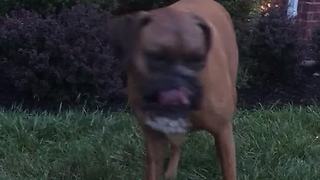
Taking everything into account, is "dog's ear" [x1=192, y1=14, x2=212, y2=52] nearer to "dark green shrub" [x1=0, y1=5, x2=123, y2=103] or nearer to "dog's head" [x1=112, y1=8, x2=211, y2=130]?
"dog's head" [x1=112, y1=8, x2=211, y2=130]

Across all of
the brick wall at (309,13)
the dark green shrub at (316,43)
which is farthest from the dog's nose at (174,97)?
the brick wall at (309,13)

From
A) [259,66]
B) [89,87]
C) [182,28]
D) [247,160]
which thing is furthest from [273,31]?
[182,28]

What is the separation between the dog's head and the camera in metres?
4.37

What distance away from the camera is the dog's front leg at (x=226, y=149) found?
4.93 metres

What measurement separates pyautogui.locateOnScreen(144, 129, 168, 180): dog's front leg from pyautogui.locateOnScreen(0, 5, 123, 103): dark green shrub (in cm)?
169

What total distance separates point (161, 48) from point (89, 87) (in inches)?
107

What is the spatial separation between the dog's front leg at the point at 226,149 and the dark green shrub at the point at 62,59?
196 cm

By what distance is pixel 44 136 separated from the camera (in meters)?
6.23

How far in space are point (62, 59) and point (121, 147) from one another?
48.3 inches

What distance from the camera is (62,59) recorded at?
692 centimetres

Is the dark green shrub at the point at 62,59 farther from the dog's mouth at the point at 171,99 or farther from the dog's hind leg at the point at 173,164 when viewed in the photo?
the dog's mouth at the point at 171,99

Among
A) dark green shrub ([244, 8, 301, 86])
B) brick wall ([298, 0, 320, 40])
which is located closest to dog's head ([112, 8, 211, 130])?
dark green shrub ([244, 8, 301, 86])

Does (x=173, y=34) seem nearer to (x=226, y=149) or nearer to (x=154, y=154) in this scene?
(x=226, y=149)

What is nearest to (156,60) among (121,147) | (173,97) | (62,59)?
(173,97)
